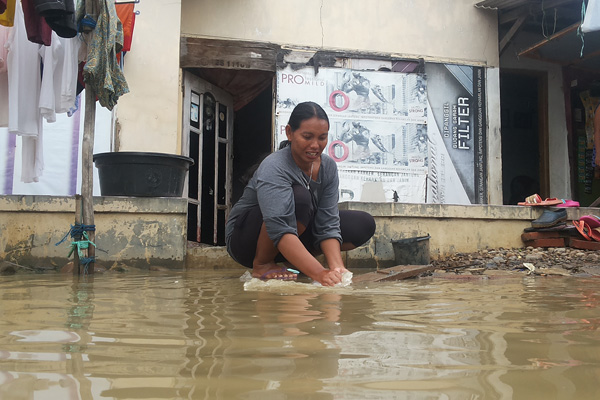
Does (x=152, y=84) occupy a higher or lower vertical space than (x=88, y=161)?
higher

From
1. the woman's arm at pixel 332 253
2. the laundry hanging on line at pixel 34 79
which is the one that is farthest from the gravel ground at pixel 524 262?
the laundry hanging on line at pixel 34 79

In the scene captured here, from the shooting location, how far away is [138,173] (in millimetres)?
4559

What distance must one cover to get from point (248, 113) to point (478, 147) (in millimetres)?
4249

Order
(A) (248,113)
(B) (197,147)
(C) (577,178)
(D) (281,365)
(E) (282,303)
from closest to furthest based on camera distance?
(D) (281,365) < (E) (282,303) < (B) (197,147) < (C) (577,178) < (A) (248,113)

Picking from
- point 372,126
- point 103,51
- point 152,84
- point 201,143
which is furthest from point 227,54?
point 103,51

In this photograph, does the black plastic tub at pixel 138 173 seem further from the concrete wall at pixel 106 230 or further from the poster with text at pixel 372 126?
the poster with text at pixel 372 126

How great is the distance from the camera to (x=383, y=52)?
802 centimetres

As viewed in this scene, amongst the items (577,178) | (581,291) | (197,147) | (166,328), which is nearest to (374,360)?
(166,328)

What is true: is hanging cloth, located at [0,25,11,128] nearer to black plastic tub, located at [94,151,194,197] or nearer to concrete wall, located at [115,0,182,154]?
black plastic tub, located at [94,151,194,197]

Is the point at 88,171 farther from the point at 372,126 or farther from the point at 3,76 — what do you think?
the point at 372,126

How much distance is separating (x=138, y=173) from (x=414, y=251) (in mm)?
2251

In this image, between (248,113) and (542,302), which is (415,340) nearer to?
(542,302)

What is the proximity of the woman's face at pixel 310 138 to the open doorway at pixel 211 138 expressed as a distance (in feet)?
15.0

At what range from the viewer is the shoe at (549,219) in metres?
5.19
